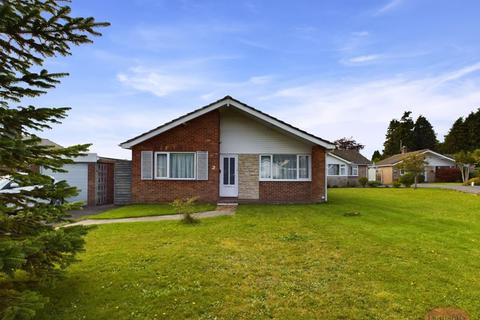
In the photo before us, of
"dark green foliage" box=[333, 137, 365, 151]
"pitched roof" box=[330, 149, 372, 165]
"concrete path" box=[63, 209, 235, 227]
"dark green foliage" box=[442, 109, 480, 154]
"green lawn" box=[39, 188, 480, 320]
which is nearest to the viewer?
"green lawn" box=[39, 188, 480, 320]

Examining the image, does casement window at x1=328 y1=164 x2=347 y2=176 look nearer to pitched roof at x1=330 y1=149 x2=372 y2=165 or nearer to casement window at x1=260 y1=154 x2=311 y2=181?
pitched roof at x1=330 y1=149 x2=372 y2=165

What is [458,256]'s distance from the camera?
6902 millimetres

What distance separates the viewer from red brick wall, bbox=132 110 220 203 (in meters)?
16.5

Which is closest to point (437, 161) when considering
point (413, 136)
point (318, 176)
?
point (413, 136)

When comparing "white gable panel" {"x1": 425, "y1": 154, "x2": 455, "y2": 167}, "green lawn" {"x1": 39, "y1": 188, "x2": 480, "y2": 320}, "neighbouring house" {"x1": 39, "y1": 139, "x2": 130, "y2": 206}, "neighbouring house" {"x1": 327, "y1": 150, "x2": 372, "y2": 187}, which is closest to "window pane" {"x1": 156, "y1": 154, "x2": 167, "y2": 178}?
"neighbouring house" {"x1": 39, "y1": 139, "x2": 130, "y2": 206}

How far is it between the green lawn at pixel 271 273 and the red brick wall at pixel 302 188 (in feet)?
21.7

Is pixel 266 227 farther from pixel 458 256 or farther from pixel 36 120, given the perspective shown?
pixel 36 120

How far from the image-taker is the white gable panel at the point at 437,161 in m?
43.6

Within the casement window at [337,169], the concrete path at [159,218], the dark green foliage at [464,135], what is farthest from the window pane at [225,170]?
the dark green foliage at [464,135]

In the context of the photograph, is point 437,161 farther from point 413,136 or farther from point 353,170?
point 413,136

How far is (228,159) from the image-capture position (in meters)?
17.3

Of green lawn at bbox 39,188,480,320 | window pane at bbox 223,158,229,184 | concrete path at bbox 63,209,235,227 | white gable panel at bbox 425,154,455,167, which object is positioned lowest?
green lawn at bbox 39,188,480,320

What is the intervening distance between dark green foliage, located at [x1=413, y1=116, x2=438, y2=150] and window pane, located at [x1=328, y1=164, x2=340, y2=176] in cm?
4456

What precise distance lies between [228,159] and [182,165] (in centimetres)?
255
